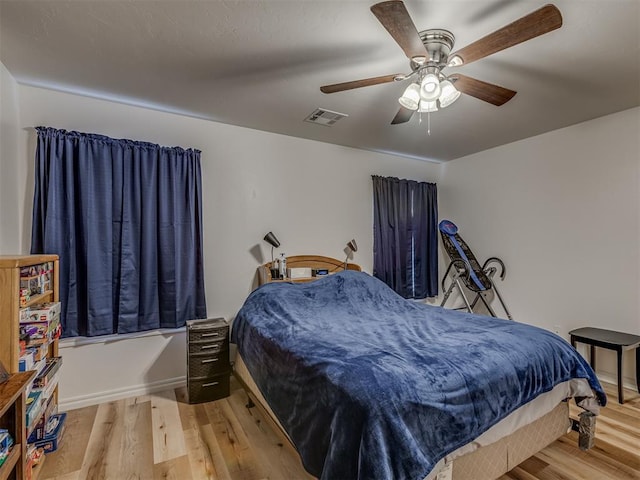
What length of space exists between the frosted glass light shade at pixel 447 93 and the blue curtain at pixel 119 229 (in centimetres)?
217

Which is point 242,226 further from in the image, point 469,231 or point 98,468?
point 469,231

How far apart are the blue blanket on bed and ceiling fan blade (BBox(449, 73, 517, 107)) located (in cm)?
145

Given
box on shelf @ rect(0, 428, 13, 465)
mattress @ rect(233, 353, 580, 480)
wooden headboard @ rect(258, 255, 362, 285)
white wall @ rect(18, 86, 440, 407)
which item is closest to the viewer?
→ box on shelf @ rect(0, 428, 13, 465)

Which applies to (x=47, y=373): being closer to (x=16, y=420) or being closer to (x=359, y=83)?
(x=16, y=420)

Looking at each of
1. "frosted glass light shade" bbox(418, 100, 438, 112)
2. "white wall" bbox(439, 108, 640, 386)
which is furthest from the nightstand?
"white wall" bbox(439, 108, 640, 386)

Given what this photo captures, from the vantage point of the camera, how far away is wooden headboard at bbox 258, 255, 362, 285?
3330 mm

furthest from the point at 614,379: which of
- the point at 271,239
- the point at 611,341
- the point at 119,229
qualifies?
the point at 119,229

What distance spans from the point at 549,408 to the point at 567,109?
2.55 meters

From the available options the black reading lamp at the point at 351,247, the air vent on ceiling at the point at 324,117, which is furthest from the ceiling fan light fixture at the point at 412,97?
the black reading lamp at the point at 351,247

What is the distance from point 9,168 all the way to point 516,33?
3.21 m

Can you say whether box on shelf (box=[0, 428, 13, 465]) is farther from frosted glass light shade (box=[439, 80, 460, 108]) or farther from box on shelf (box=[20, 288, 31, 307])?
frosted glass light shade (box=[439, 80, 460, 108])

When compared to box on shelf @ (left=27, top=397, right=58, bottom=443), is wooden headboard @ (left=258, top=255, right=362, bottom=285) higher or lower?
higher

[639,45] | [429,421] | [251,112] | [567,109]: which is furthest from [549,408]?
[251,112]

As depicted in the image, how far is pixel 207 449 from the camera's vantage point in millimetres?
2070
